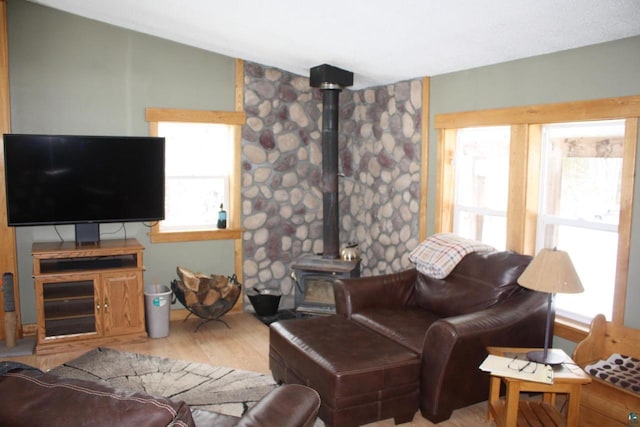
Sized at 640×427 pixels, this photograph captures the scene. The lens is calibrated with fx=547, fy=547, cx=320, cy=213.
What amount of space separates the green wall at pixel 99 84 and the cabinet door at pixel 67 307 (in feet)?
1.64

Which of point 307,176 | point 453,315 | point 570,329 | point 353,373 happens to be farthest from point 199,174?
point 570,329

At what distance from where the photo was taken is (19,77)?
438 centimetres

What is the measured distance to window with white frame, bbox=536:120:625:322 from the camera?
330 cm

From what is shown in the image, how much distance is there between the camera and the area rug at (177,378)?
3.46 meters

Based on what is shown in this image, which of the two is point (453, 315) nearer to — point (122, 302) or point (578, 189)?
point (578, 189)

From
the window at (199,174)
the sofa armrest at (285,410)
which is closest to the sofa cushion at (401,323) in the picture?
the sofa armrest at (285,410)

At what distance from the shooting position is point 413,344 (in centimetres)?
322

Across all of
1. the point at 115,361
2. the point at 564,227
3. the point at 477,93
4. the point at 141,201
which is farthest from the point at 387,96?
the point at 115,361

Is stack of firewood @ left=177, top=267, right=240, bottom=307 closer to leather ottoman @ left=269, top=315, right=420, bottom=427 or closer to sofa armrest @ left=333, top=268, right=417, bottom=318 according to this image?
sofa armrest @ left=333, top=268, right=417, bottom=318

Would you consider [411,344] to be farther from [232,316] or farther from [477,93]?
[232,316]

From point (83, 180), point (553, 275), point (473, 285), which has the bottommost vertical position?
point (473, 285)

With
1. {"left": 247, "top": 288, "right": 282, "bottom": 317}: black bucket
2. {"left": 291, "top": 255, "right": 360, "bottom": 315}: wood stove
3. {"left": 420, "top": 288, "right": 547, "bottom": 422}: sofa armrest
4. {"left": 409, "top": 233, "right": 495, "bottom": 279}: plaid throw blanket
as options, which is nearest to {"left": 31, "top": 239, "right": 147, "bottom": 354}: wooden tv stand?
{"left": 247, "top": 288, "right": 282, "bottom": 317}: black bucket

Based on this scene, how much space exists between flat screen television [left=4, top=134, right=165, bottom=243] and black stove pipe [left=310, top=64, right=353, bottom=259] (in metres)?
1.44

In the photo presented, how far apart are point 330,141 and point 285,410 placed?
131 inches
